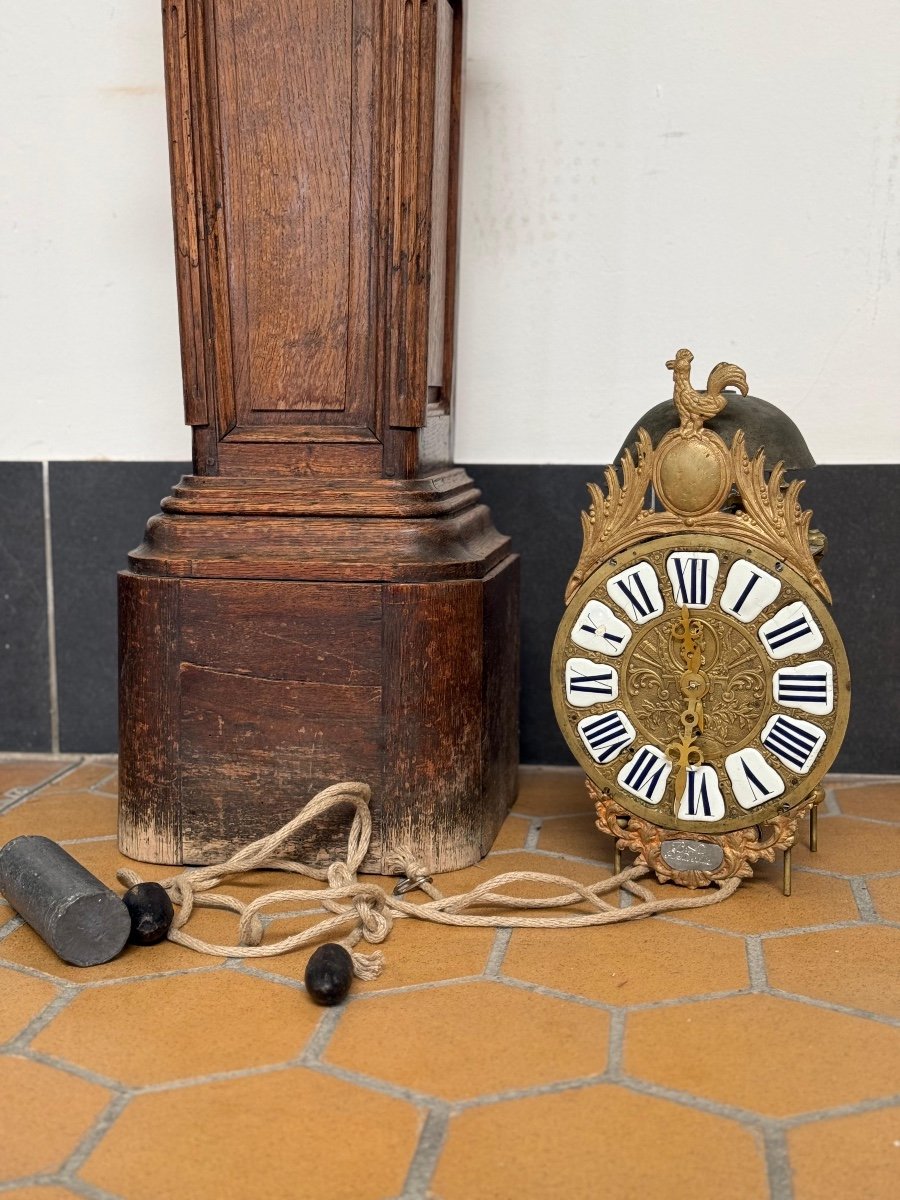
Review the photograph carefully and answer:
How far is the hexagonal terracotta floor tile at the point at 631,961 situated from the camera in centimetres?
149

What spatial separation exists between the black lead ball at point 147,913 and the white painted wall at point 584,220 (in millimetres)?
1108

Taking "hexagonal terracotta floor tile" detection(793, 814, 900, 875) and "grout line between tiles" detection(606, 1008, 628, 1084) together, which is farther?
"hexagonal terracotta floor tile" detection(793, 814, 900, 875)

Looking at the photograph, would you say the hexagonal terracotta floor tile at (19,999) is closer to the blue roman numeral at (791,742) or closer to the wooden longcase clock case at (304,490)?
the wooden longcase clock case at (304,490)

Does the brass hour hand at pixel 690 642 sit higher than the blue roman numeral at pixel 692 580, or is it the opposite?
the blue roman numeral at pixel 692 580

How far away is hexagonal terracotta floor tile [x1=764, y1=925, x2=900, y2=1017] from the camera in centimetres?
147

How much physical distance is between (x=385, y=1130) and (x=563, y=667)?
2.57 feet

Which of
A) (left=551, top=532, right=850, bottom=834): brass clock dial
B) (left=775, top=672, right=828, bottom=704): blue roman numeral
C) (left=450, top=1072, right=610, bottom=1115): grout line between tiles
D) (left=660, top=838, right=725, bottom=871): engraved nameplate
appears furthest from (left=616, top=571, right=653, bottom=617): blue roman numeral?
(left=450, top=1072, right=610, bottom=1115): grout line between tiles

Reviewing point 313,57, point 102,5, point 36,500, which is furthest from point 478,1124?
point 102,5

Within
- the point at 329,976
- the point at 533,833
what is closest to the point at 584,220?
the point at 533,833

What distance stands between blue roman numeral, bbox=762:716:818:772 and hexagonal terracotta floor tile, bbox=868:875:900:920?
0.23 meters

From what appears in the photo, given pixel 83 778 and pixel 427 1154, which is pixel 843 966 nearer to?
pixel 427 1154

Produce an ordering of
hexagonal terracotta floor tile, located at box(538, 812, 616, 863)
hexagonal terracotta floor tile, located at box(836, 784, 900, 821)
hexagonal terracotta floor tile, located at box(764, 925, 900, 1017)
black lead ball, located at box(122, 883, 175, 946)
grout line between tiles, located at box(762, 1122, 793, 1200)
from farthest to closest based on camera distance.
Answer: hexagonal terracotta floor tile, located at box(836, 784, 900, 821) → hexagonal terracotta floor tile, located at box(538, 812, 616, 863) → black lead ball, located at box(122, 883, 175, 946) → hexagonal terracotta floor tile, located at box(764, 925, 900, 1017) → grout line between tiles, located at box(762, 1122, 793, 1200)

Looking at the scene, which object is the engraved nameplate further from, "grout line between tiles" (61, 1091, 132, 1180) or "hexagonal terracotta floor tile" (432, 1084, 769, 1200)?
"grout line between tiles" (61, 1091, 132, 1180)

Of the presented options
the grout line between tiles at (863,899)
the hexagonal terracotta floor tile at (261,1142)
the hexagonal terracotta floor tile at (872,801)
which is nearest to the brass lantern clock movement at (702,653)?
the grout line between tiles at (863,899)
